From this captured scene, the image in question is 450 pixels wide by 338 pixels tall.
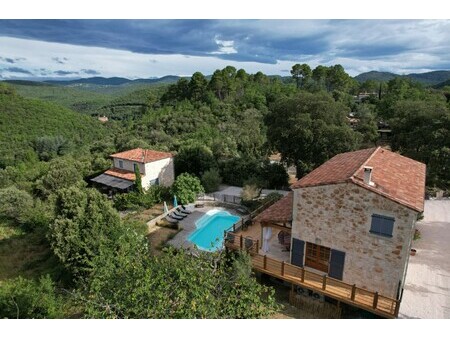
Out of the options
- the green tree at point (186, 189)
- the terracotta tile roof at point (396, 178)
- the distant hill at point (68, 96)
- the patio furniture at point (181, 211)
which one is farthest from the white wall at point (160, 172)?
the distant hill at point (68, 96)

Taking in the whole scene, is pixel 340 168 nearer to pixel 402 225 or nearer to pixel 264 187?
pixel 402 225

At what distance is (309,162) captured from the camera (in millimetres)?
27875

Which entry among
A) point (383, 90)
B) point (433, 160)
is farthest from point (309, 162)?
point (383, 90)

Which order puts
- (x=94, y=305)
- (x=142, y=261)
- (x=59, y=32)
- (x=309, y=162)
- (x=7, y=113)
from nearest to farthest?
1. (x=94, y=305)
2. (x=59, y=32)
3. (x=142, y=261)
4. (x=309, y=162)
5. (x=7, y=113)

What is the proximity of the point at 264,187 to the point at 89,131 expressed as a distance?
6433cm

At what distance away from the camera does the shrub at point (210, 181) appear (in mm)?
28469

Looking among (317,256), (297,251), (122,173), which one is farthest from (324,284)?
(122,173)

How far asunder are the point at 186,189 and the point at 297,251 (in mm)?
13076

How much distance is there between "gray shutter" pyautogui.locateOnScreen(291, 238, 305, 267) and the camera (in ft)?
43.6

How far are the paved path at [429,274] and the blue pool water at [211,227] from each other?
965 cm

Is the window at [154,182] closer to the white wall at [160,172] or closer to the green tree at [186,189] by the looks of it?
the white wall at [160,172]

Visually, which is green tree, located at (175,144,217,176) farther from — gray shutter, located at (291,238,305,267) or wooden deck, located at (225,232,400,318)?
gray shutter, located at (291,238,305,267)

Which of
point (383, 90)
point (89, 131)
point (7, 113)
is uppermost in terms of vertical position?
point (383, 90)

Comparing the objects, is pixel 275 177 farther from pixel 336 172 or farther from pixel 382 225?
pixel 382 225
